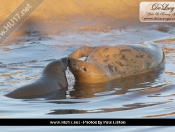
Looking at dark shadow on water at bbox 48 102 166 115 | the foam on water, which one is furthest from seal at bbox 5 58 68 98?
dark shadow on water at bbox 48 102 166 115

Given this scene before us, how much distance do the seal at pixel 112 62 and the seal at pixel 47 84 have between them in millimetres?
185

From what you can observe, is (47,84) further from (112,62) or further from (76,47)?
(76,47)

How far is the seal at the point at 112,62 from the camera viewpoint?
695 centimetres

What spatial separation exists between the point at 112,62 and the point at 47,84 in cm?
144

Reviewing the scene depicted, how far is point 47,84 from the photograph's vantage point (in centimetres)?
635

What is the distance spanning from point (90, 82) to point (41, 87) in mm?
1018

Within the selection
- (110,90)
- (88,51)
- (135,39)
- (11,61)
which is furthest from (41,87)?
(135,39)

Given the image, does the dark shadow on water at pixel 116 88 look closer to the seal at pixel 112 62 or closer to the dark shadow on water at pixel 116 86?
the dark shadow on water at pixel 116 86

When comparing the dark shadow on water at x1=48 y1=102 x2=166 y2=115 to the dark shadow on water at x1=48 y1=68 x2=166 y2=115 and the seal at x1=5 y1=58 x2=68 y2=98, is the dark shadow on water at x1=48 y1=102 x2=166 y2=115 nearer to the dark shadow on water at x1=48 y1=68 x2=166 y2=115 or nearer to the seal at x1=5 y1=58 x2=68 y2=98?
the dark shadow on water at x1=48 y1=68 x2=166 y2=115

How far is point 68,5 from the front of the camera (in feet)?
44.6

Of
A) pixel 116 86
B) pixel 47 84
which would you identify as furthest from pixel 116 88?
pixel 47 84

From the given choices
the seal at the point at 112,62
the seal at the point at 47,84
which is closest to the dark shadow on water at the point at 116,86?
the seal at the point at 112,62

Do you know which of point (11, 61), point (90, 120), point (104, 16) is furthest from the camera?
point (104, 16)

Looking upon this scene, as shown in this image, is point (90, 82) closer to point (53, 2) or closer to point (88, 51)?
point (88, 51)
